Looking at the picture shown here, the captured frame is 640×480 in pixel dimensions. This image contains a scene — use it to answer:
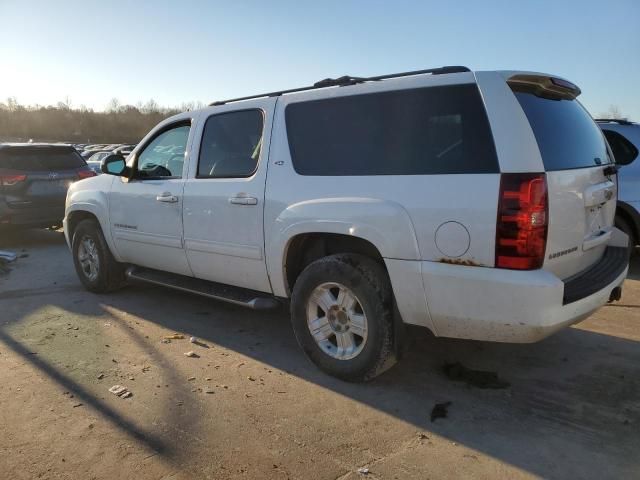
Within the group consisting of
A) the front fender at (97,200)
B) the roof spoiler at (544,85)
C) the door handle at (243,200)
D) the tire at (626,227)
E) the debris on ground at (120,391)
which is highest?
the roof spoiler at (544,85)

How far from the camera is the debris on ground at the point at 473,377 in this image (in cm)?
363

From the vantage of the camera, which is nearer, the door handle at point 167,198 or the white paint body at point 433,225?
the white paint body at point 433,225

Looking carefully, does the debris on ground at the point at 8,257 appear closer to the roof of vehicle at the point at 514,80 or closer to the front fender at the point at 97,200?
the front fender at the point at 97,200

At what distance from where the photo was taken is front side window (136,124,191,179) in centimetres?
498

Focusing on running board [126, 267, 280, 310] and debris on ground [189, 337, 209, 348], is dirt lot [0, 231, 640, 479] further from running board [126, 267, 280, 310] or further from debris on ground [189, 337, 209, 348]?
running board [126, 267, 280, 310]

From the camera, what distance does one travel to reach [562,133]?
Result: 3371mm

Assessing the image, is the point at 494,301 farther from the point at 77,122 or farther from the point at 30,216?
the point at 77,122

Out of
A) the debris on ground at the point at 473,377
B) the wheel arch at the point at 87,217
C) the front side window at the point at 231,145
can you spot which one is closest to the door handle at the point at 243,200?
the front side window at the point at 231,145

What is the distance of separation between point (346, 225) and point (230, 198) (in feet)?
3.91

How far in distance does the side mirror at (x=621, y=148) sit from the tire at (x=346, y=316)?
4.36m

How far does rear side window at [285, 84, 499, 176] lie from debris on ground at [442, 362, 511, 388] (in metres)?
1.48

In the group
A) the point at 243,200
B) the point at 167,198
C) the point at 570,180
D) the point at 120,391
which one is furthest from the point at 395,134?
the point at 120,391

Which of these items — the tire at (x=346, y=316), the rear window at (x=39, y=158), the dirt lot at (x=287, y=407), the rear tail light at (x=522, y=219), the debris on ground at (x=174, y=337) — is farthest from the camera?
the rear window at (x=39, y=158)

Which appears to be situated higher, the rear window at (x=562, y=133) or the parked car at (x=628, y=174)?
the rear window at (x=562, y=133)
